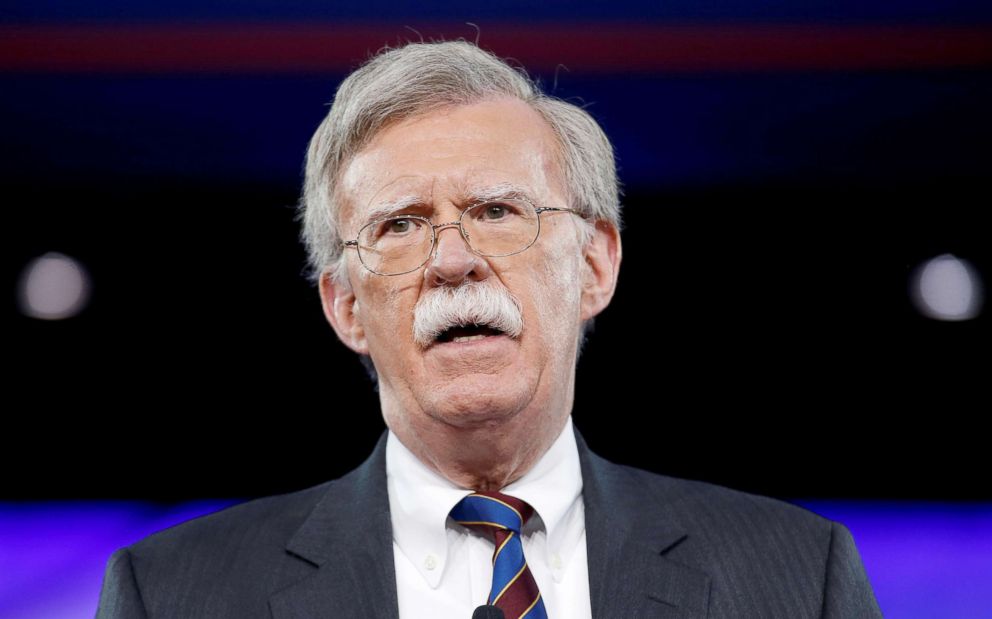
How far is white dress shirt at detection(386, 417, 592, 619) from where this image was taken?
1740 mm

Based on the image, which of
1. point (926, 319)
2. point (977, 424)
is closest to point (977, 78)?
point (926, 319)

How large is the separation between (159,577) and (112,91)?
2.29 m

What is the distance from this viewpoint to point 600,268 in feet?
6.73

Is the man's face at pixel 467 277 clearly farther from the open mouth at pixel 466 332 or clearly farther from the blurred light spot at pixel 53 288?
the blurred light spot at pixel 53 288

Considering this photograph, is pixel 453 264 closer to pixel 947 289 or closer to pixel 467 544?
pixel 467 544

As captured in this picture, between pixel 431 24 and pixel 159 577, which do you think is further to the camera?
pixel 431 24

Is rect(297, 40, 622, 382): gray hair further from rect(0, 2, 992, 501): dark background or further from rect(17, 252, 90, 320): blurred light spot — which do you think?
rect(17, 252, 90, 320): blurred light spot

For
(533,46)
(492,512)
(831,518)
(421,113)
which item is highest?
(533,46)

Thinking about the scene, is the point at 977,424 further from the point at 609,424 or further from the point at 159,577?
A: the point at 159,577

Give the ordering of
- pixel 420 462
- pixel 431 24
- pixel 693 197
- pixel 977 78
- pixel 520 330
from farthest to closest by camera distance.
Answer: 1. pixel 693 197
2. pixel 977 78
3. pixel 431 24
4. pixel 420 462
5. pixel 520 330

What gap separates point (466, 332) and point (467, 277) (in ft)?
0.30

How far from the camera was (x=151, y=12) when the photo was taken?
315 cm

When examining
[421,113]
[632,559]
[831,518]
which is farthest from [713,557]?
[831,518]

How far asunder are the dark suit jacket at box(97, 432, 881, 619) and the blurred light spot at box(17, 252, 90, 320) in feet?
8.30
